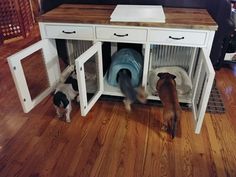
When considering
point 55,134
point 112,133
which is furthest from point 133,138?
point 55,134

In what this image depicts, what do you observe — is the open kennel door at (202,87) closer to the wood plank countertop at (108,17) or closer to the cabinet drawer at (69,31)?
the wood plank countertop at (108,17)

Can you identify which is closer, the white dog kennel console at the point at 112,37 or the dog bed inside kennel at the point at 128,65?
the white dog kennel console at the point at 112,37

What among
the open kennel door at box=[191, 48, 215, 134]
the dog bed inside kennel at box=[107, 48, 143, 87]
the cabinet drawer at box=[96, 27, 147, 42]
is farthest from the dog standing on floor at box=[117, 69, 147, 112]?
the open kennel door at box=[191, 48, 215, 134]

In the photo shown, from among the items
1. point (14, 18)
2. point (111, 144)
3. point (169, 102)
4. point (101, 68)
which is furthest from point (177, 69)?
point (14, 18)

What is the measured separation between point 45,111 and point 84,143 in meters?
0.53

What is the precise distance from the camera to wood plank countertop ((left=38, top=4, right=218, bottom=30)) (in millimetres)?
1418

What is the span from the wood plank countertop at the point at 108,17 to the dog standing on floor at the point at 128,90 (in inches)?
16.8

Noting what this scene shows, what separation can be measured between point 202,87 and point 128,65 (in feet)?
2.01

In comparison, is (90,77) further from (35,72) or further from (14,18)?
(14,18)

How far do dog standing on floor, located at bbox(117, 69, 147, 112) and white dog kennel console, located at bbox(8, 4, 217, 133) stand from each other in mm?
100

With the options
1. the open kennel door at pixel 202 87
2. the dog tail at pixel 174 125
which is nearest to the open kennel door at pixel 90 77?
the dog tail at pixel 174 125

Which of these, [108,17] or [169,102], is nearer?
[169,102]

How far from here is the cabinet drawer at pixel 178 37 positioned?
4.75ft

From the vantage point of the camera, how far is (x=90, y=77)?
1.94 meters
